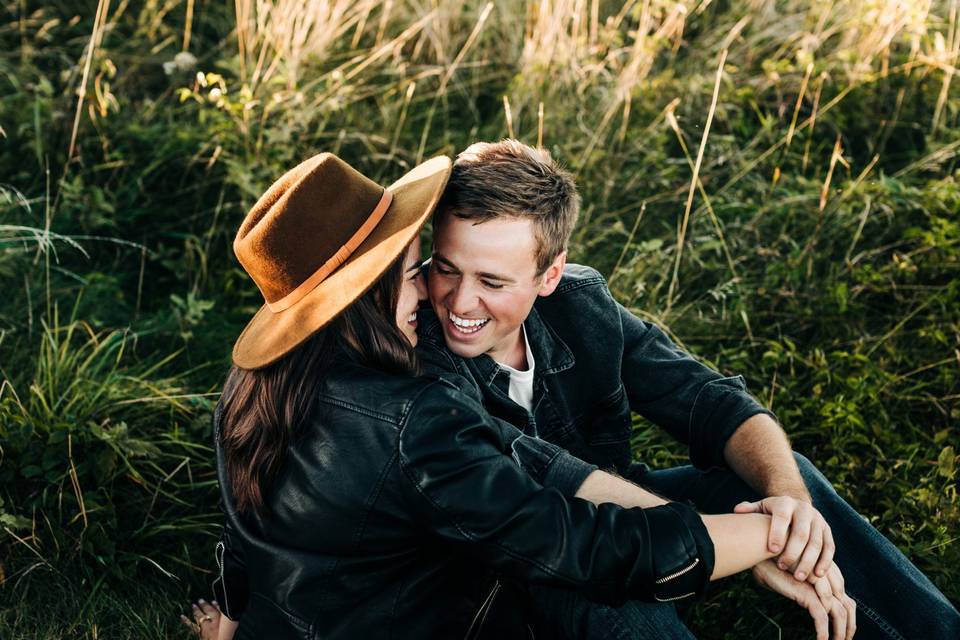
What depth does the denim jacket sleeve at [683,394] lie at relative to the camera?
283 centimetres

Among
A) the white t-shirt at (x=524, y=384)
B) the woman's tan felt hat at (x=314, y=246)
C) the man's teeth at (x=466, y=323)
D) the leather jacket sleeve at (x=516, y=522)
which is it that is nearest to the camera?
the leather jacket sleeve at (x=516, y=522)

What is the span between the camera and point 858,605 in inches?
98.0

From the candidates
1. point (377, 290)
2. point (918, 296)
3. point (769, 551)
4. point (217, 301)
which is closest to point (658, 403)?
point (769, 551)

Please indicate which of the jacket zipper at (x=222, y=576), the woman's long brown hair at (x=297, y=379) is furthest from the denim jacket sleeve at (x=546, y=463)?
the jacket zipper at (x=222, y=576)

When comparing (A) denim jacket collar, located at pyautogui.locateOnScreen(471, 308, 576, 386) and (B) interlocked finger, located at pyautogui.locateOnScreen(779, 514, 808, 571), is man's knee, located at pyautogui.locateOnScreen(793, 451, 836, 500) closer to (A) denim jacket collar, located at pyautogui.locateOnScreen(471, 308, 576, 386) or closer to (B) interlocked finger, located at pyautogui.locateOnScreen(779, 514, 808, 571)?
(B) interlocked finger, located at pyautogui.locateOnScreen(779, 514, 808, 571)

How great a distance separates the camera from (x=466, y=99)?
4.86 metres

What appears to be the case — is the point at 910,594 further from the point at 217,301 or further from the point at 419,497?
the point at 217,301

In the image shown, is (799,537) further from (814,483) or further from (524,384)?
(524,384)

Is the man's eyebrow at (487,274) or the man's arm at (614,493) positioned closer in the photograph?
the man's arm at (614,493)

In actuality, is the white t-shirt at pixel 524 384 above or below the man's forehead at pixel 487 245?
below

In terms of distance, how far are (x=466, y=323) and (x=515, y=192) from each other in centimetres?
39

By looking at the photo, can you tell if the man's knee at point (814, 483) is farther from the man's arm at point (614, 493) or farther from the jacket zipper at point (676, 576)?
the jacket zipper at point (676, 576)

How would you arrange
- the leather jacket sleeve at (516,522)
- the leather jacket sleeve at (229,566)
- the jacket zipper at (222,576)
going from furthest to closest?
the jacket zipper at (222,576) < the leather jacket sleeve at (229,566) < the leather jacket sleeve at (516,522)

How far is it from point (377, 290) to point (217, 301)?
2010 millimetres
